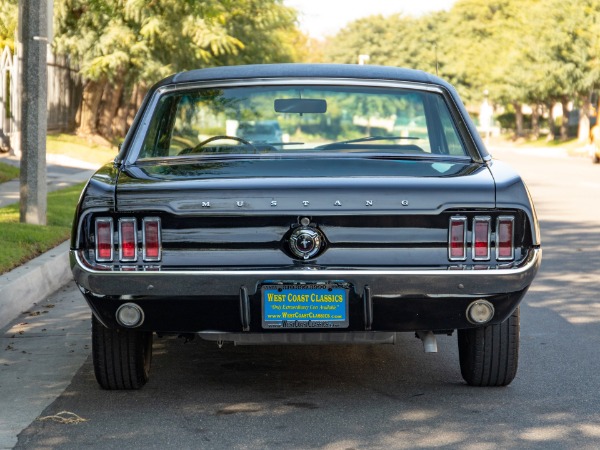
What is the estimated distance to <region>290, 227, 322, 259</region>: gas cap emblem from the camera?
525 cm

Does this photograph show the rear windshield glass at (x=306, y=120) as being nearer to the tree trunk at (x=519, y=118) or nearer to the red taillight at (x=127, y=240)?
the red taillight at (x=127, y=240)

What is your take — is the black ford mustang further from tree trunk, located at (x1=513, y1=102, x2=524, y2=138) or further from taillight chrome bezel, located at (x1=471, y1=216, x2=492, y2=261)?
tree trunk, located at (x1=513, y1=102, x2=524, y2=138)

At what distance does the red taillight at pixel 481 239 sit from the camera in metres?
5.32

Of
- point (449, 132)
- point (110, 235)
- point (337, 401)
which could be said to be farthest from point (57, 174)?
point (110, 235)

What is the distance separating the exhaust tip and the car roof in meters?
1.74

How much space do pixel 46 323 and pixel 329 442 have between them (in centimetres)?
364

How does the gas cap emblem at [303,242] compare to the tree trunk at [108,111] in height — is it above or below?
above

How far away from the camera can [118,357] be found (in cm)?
580

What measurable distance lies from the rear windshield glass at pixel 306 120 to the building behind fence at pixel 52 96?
20.0m

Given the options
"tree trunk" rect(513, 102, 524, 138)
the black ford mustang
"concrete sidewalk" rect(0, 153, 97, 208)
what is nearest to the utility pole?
"concrete sidewalk" rect(0, 153, 97, 208)

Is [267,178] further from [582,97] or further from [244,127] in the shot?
[582,97]

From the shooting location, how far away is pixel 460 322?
5.41m

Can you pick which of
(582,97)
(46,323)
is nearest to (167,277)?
(46,323)

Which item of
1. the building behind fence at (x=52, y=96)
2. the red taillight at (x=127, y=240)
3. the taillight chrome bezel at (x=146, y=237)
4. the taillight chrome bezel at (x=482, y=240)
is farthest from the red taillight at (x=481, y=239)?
the building behind fence at (x=52, y=96)
